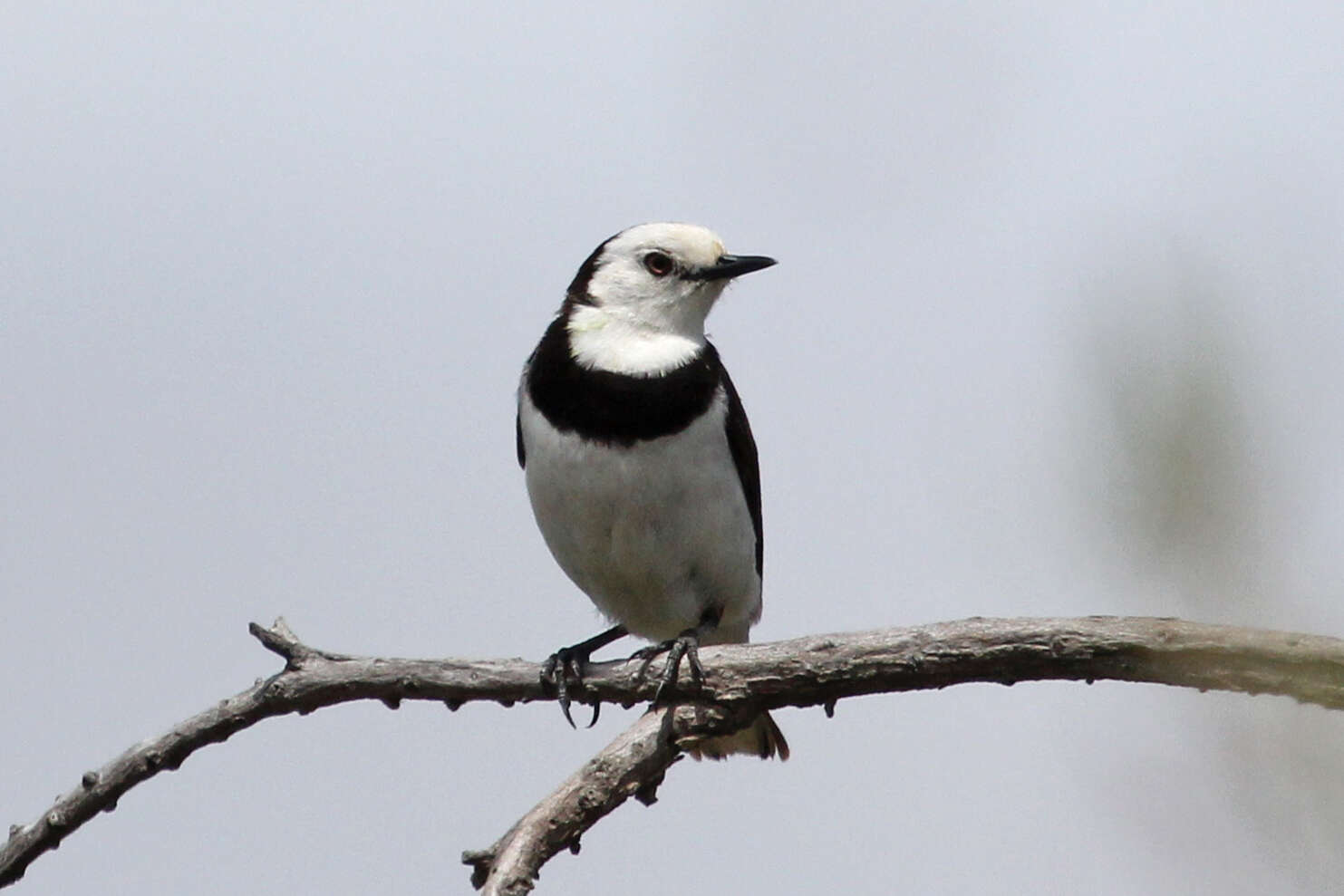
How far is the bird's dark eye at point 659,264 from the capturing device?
26.8 feet

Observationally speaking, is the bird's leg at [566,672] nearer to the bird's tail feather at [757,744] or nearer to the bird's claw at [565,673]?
the bird's claw at [565,673]

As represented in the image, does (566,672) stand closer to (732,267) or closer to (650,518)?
(650,518)

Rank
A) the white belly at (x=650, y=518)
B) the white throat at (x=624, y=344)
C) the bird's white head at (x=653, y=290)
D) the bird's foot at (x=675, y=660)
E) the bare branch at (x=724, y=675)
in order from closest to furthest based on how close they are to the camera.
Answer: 1. the bare branch at (x=724, y=675)
2. the bird's foot at (x=675, y=660)
3. the white belly at (x=650, y=518)
4. the white throat at (x=624, y=344)
5. the bird's white head at (x=653, y=290)

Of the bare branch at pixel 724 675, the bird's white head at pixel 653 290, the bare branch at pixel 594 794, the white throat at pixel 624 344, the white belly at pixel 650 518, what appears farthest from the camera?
the bird's white head at pixel 653 290

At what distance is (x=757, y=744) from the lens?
7836mm

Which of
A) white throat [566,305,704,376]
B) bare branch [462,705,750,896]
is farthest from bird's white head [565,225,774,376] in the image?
bare branch [462,705,750,896]

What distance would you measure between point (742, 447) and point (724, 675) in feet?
7.78

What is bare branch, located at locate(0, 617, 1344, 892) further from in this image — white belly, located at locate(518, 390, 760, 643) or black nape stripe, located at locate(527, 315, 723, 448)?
black nape stripe, located at locate(527, 315, 723, 448)

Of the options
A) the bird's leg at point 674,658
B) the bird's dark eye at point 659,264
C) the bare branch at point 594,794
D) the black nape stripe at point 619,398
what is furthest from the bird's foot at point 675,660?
the bird's dark eye at point 659,264

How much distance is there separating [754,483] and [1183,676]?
4332mm

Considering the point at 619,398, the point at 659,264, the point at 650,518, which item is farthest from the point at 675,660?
the point at 659,264

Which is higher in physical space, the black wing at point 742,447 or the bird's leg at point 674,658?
the black wing at point 742,447

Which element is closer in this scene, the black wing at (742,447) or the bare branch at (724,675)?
the bare branch at (724,675)

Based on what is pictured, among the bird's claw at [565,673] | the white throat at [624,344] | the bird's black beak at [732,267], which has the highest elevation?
the bird's black beak at [732,267]
